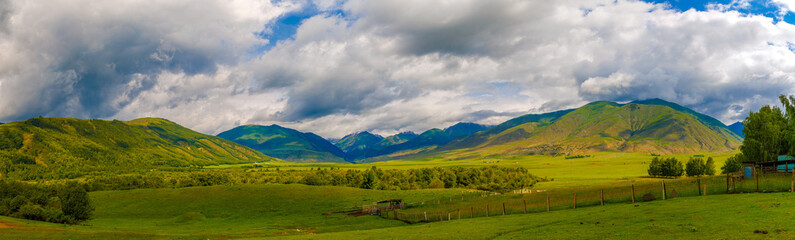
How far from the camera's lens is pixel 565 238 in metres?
24.9

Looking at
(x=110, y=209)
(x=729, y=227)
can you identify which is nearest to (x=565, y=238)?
(x=729, y=227)

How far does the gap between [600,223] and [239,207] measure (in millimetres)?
86778

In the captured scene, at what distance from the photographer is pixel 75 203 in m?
66.8

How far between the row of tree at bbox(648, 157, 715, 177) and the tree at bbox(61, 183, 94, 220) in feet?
670

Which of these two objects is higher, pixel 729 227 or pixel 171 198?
pixel 729 227

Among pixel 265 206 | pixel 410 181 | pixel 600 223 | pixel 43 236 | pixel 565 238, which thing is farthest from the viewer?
pixel 410 181

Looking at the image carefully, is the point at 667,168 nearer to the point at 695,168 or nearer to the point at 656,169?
the point at 656,169

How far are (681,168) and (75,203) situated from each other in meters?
213

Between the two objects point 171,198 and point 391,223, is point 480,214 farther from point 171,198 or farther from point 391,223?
point 171,198

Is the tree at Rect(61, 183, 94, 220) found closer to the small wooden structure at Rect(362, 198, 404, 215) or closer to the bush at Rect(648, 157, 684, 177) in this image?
the small wooden structure at Rect(362, 198, 404, 215)

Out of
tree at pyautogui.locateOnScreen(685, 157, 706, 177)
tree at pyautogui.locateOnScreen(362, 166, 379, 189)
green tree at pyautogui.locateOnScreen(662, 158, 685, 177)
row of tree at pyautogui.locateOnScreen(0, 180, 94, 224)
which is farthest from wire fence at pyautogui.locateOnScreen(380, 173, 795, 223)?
green tree at pyautogui.locateOnScreen(662, 158, 685, 177)

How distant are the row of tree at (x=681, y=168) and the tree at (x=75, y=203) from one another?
204 meters

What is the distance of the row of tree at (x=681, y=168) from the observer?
531 feet

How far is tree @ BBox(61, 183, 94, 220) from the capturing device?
66.1m
